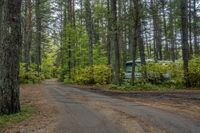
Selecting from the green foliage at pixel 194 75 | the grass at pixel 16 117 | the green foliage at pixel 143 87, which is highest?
the green foliage at pixel 194 75

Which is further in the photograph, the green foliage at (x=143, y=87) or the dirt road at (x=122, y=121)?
the green foliage at (x=143, y=87)

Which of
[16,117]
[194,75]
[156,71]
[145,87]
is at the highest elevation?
[156,71]

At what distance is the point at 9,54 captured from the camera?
9.58 m

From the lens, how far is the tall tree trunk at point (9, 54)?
31.4 feet

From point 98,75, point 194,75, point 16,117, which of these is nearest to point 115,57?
point 98,75

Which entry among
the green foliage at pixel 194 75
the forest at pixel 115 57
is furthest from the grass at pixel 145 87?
the green foliage at pixel 194 75

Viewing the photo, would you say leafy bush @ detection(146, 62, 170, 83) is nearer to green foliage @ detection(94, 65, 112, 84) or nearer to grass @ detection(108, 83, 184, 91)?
grass @ detection(108, 83, 184, 91)

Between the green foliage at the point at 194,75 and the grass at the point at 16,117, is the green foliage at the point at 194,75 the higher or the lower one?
the higher one

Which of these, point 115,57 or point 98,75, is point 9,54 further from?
point 98,75

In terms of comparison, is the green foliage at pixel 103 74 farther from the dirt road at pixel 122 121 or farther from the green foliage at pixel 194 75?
the dirt road at pixel 122 121

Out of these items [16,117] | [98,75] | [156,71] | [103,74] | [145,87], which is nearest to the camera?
[16,117]

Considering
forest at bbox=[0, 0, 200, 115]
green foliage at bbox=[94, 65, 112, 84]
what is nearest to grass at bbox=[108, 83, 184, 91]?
forest at bbox=[0, 0, 200, 115]

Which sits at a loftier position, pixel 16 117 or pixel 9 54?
pixel 9 54

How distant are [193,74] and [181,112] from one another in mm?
9641
